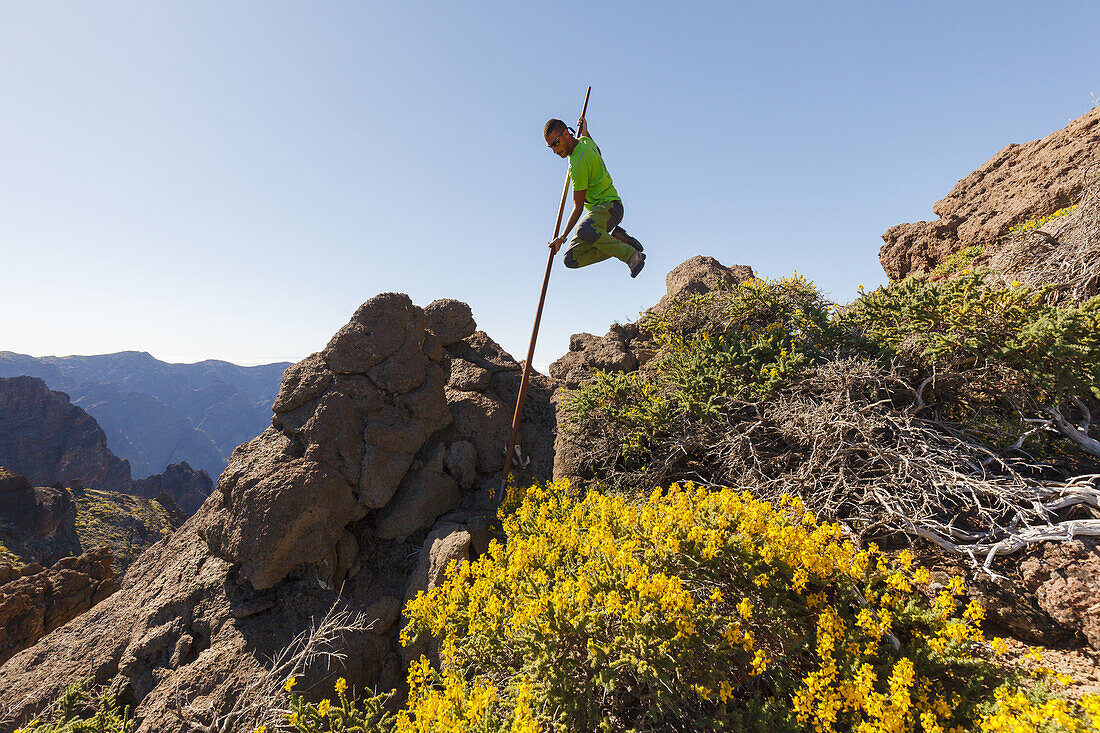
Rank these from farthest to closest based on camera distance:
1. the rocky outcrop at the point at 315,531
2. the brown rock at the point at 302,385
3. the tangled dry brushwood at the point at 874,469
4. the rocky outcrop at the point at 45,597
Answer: the rocky outcrop at the point at 45,597 → the brown rock at the point at 302,385 → the rocky outcrop at the point at 315,531 → the tangled dry brushwood at the point at 874,469

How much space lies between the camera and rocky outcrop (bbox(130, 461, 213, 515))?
5905 cm

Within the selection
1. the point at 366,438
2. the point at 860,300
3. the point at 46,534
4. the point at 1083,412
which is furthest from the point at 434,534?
the point at 46,534

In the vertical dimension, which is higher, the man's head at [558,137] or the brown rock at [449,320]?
the man's head at [558,137]

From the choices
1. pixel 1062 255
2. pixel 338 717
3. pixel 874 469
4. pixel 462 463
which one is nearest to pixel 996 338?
pixel 1062 255

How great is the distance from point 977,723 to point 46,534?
52.8m

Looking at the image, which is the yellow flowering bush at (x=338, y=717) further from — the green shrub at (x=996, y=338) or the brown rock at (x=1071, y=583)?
the green shrub at (x=996, y=338)

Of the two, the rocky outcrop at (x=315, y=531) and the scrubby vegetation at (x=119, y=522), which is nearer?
the rocky outcrop at (x=315, y=531)

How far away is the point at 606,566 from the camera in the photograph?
3209 millimetres

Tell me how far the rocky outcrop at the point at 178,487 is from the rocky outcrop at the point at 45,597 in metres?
54.3

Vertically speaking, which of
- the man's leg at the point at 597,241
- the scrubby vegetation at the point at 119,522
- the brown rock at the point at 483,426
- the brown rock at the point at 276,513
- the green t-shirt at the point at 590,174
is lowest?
the scrubby vegetation at the point at 119,522

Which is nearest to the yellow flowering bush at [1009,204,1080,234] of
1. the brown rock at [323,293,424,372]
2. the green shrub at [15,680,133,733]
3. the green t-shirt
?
the green t-shirt

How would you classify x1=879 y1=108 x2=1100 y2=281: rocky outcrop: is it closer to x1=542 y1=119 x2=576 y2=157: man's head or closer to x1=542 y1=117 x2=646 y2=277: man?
x1=542 y1=117 x2=646 y2=277: man

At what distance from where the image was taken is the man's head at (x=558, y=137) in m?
5.24

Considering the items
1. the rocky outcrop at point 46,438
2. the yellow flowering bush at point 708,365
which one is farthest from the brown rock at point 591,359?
the rocky outcrop at point 46,438
